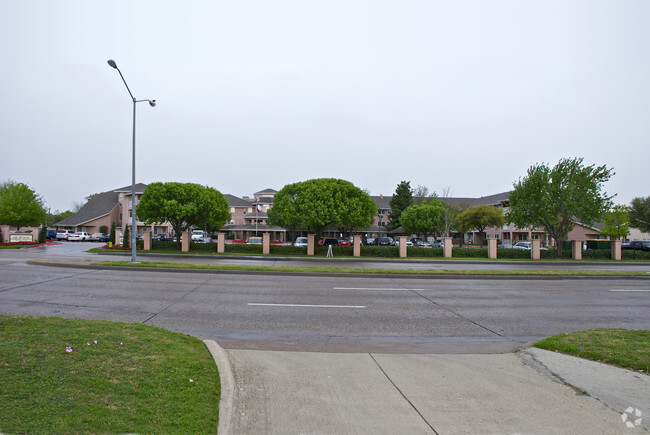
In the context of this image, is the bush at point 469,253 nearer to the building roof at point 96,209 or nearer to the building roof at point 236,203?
the building roof at point 236,203

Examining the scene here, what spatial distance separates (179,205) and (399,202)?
42.4 metres

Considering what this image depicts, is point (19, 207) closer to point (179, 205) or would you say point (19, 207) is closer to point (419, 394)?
point (179, 205)

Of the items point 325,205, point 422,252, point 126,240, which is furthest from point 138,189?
point 422,252

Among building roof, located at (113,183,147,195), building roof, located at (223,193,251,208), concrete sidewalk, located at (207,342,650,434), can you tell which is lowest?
concrete sidewalk, located at (207,342,650,434)

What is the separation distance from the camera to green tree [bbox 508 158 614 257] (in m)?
33.8

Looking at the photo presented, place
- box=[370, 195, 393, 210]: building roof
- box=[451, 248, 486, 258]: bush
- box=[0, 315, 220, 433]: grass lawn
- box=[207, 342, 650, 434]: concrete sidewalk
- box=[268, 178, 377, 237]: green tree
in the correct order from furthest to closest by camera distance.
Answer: box=[370, 195, 393, 210]: building roof, box=[451, 248, 486, 258]: bush, box=[268, 178, 377, 237]: green tree, box=[207, 342, 650, 434]: concrete sidewalk, box=[0, 315, 220, 433]: grass lawn

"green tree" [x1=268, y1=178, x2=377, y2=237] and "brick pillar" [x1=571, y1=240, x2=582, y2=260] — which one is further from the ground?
"green tree" [x1=268, y1=178, x2=377, y2=237]

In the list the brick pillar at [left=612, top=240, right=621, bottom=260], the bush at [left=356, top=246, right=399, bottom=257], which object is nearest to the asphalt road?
the bush at [left=356, top=246, right=399, bottom=257]

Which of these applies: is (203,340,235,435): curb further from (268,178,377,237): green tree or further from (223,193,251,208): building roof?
(223,193,251,208): building roof

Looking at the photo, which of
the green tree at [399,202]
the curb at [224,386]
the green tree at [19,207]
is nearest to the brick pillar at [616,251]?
the green tree at [399,202]

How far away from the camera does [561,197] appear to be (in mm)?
33875

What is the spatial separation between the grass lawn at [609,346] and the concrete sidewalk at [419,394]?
11.3 inches

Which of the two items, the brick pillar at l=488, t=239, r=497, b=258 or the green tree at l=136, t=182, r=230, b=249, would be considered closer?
the brick pillar at l=488, t=239, r=497, b=258

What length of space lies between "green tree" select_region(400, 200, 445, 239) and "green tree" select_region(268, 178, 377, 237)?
853 inches
